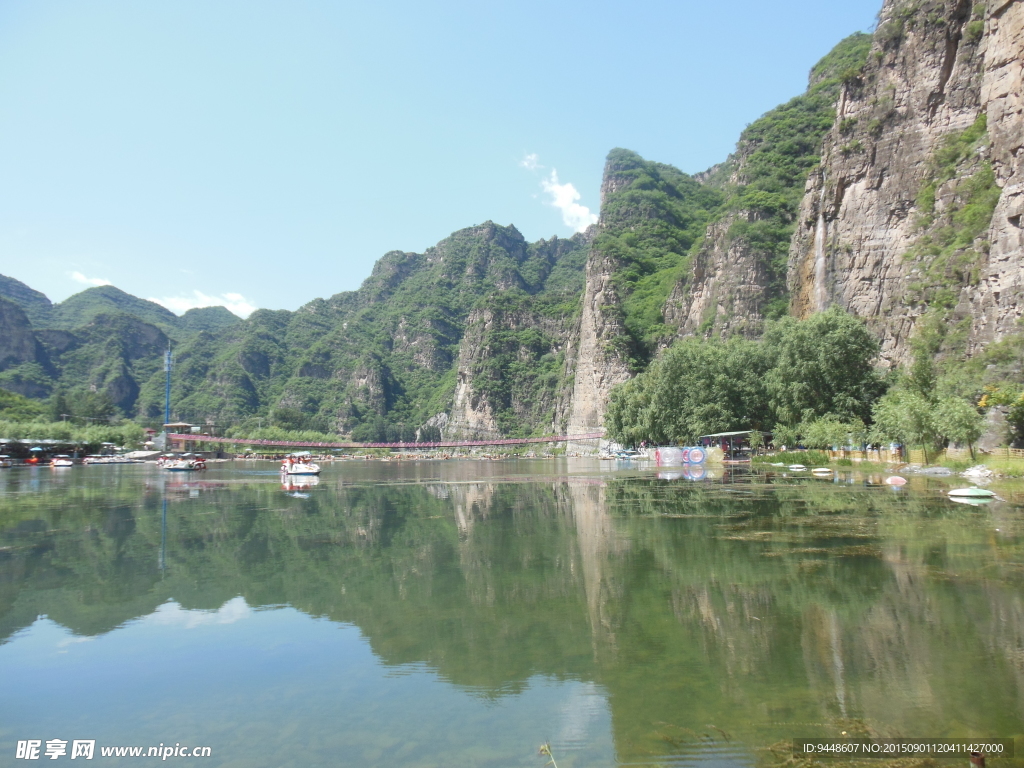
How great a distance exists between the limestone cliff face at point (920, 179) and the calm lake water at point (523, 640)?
29.6 meters

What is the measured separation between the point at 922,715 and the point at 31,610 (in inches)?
545

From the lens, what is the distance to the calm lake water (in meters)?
6.20

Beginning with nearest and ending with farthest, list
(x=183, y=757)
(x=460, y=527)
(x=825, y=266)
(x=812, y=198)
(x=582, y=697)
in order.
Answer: (x=183, y=757)
(x=582, y=697)
(x=460, y=527)
(x=825, y=266)
(x=812, y=198)

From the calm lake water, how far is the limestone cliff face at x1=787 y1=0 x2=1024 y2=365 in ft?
97.1

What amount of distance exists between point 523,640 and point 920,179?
2411 inches

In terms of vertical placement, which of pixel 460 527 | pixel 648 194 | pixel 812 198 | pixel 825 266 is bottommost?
pixel 460 527

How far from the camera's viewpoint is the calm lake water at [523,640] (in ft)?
20.3

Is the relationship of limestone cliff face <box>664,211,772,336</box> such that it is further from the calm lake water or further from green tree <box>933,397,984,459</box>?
the calm lake water

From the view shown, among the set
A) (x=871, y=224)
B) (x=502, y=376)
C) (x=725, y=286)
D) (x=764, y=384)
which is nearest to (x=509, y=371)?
(x=502, y=376)

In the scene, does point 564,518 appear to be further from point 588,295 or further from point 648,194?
point 648,194

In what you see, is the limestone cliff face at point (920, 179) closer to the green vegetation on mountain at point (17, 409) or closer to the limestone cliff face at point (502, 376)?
the limestone cliff face at point (502, 376)

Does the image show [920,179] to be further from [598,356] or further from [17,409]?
[17,409]

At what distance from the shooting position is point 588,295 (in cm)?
13838

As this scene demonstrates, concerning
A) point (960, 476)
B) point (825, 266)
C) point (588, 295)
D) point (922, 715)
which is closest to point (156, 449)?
point (588, 295)
